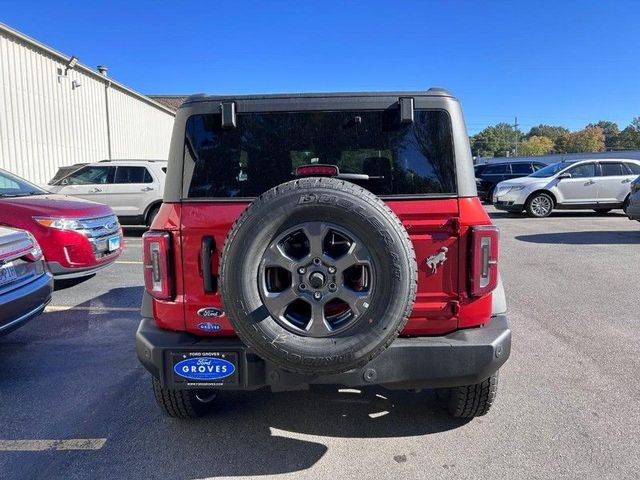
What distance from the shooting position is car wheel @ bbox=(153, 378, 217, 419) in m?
2.98

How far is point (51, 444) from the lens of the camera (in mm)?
2928

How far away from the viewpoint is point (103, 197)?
37.8ft

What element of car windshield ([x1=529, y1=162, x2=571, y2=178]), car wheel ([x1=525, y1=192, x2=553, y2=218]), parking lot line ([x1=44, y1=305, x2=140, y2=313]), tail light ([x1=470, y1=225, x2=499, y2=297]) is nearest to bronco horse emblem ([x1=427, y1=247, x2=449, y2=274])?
tail light ([x1=470, y1=225, x2=499, y2=297])

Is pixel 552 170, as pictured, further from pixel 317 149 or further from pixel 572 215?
pixel 317 149

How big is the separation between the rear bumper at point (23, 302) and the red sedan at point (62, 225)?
5.44 ft

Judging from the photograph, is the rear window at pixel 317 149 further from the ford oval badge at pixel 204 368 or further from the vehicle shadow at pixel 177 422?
the vehicle shadow at pixel 177 422

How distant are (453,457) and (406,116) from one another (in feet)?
6.40

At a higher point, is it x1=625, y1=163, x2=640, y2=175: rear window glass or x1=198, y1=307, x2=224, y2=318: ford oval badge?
x1=625, y1=163, x2=640, y2=175: rear window glass

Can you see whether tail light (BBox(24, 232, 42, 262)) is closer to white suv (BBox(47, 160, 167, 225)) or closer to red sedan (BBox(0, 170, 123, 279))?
red sedan (BBox(0, 170, 123, 279))

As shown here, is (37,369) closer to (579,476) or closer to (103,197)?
(579,476)

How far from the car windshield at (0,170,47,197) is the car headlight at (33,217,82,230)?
3.06 ft

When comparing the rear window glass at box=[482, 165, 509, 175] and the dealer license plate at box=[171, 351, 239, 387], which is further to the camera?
the rear window glass at box=[482, 165, 509, 175]

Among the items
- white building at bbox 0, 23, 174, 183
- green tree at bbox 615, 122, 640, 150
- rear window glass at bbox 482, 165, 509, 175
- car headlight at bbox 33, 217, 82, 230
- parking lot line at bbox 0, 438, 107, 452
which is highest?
green tree at bbox 615, 122, 640, 150

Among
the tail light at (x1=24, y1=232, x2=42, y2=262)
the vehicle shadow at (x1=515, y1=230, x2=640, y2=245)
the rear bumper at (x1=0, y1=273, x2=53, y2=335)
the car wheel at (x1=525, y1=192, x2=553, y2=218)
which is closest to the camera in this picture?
the rear bumper at (x1=0, y1=273, x2=53, y2=335)
